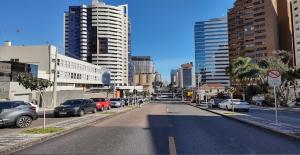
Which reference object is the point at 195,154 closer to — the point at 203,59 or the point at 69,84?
the point at 69,84

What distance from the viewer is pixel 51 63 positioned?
8475cm

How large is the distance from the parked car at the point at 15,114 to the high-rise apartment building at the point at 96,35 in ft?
436

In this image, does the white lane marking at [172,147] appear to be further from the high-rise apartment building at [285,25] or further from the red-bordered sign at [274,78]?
the high-rise apartment building at [285,25]

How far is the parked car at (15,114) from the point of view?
1668 centimetres

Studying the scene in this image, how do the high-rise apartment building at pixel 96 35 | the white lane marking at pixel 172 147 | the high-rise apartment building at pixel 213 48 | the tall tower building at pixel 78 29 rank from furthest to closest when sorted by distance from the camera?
1. the high-rise apartment building at pixel 213 48
2. the high-rise apartment building at pixel 96 35
3. the tall tower building at pixel 78 29
4. the white lane marking at pixel 172 147

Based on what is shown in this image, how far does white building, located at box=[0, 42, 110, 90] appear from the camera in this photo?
3332 inches

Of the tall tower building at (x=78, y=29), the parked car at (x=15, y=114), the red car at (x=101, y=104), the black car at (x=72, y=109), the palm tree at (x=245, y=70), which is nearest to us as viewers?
the parked car at (x=15, y=114)

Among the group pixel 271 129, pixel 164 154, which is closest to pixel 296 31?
pixel 271 129

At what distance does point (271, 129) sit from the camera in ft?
46.1

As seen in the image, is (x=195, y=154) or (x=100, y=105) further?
(x=100, y=105)

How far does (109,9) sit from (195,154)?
5978 inches

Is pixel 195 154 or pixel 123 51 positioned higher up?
pixel 123 51

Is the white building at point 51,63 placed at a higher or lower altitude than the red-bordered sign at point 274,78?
higher

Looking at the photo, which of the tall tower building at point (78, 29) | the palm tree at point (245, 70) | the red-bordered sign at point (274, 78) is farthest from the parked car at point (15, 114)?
the tall tower building at point (78, 29)
